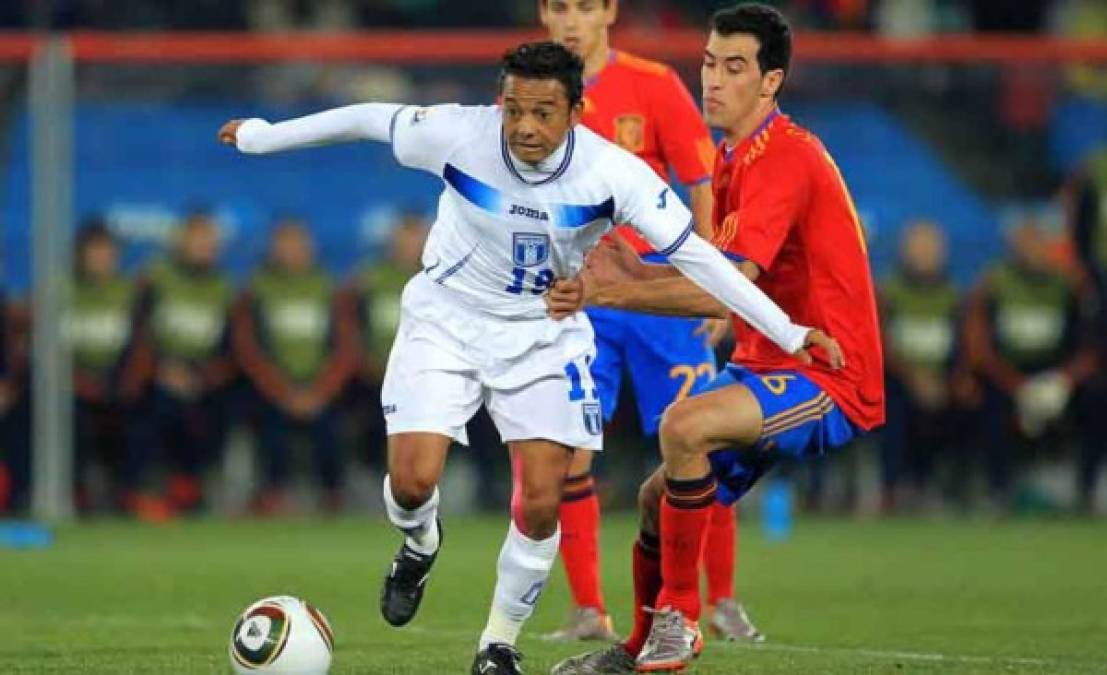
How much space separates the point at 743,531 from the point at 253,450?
3524mm

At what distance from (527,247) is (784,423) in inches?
41.3

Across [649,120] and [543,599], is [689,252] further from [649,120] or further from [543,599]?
[543,599]

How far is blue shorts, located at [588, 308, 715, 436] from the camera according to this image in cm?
1009

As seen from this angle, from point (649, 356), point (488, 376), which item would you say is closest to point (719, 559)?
point (649, 356)

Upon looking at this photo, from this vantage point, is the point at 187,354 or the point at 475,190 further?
the point at 187,354

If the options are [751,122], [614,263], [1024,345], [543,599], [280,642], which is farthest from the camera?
[1024,345]

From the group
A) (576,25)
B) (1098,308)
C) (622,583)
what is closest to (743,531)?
(1098,308)

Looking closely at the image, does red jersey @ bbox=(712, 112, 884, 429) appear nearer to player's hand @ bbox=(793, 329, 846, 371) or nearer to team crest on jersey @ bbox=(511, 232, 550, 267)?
player's hand @ bbox=(793, 329, 846, 371)

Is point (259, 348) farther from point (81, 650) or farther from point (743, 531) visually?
point (81, 650)

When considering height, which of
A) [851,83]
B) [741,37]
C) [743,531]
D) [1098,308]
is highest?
[741,37]

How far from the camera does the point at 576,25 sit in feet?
32.9

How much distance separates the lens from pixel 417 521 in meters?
8.55

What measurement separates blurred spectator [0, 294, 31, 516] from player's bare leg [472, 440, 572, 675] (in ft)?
31.6

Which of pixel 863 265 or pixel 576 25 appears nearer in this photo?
pixel 863 265
